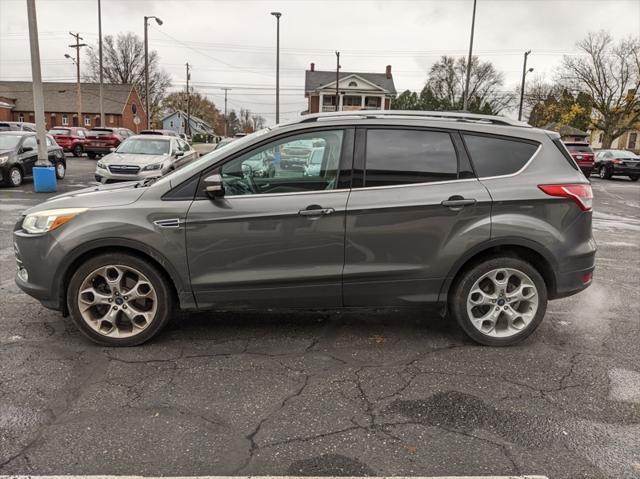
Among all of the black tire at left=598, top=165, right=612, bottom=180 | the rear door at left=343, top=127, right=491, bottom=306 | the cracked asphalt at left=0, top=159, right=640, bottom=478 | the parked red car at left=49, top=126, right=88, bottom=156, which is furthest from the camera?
the parked red car at left=49, top=126, right=88, bottom=156

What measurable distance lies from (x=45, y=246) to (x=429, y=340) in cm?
312

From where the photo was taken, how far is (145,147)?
14.8 m

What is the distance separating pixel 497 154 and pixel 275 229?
186cm

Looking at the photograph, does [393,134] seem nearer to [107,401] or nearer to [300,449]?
[300,449]

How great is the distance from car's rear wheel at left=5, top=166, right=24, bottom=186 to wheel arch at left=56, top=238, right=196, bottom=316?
12.2 m

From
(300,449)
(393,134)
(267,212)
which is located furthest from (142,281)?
(393,134)

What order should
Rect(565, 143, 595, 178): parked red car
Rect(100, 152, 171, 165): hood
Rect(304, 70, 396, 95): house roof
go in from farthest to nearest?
1. Rect(304, 70, 396, 95): house roof
2. Rect(565, 143, 595, 178): parked red car
3. Rect(100, 152, 171, 165): hood

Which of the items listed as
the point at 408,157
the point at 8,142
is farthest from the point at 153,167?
the point at 408,157

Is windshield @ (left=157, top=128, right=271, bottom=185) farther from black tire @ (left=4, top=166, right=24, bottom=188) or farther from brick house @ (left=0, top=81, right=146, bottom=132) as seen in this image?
brick house @ (left=0, top=81, right=146, bottom=132)

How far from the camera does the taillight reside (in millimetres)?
3889

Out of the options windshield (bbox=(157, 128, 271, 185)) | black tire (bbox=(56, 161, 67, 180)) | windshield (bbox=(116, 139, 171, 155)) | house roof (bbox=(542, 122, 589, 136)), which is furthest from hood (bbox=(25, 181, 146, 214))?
house roof (bbox=(542, 122, 589, 136))

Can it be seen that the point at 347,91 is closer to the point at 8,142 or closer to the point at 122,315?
the point at 8,142

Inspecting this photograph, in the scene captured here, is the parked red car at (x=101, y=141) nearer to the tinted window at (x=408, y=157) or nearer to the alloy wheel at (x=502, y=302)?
the tinted window at (x=408, y=157)

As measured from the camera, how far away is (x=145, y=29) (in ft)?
110
